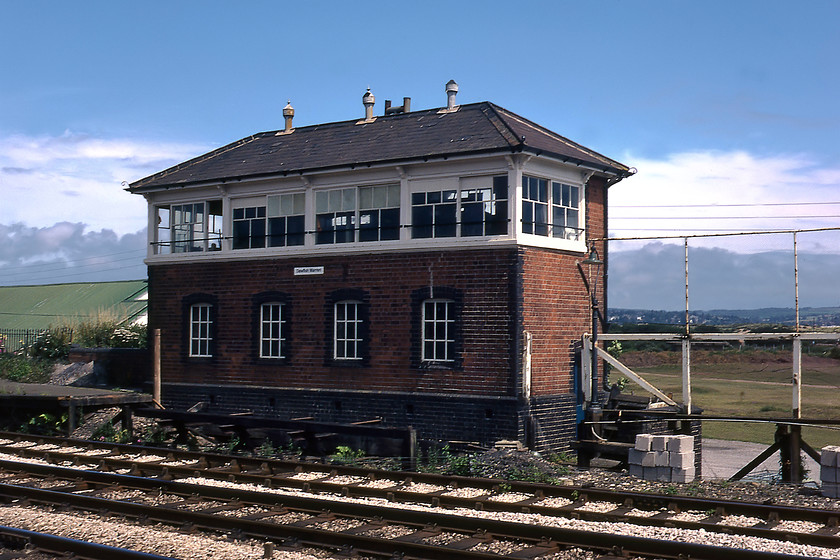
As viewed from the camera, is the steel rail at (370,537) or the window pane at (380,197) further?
the window pane at (380,197)

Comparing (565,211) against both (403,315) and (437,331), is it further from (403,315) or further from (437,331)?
(403,315)

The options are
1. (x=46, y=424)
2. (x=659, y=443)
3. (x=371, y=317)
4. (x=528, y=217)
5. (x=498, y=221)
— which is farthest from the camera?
(x=46, y=424)

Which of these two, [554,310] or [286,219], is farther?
[286,219]

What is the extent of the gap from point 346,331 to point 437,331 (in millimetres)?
2667

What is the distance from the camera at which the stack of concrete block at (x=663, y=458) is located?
15.0 m

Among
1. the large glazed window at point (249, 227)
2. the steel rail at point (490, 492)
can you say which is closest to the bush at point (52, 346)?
the large glazed window at point (249, 227)

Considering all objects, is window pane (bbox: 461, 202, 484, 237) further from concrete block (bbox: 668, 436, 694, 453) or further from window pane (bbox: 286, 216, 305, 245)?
concrete block (bbox: 668, 436, 694, 453)

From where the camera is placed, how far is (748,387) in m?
49.5

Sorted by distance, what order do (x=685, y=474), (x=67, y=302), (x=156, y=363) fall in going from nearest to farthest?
(x=685, y=474) → (x=156, y=363) → (x=67, y=302)

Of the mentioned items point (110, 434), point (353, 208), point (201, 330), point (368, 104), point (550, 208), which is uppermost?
point (368, 104)

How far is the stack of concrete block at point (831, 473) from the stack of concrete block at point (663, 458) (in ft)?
7.16

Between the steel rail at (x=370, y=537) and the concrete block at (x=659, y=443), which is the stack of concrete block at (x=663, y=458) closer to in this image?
the concrete block at (x=659, y=443)

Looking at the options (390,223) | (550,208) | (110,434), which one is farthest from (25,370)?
(550,208)

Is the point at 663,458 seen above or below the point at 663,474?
above
